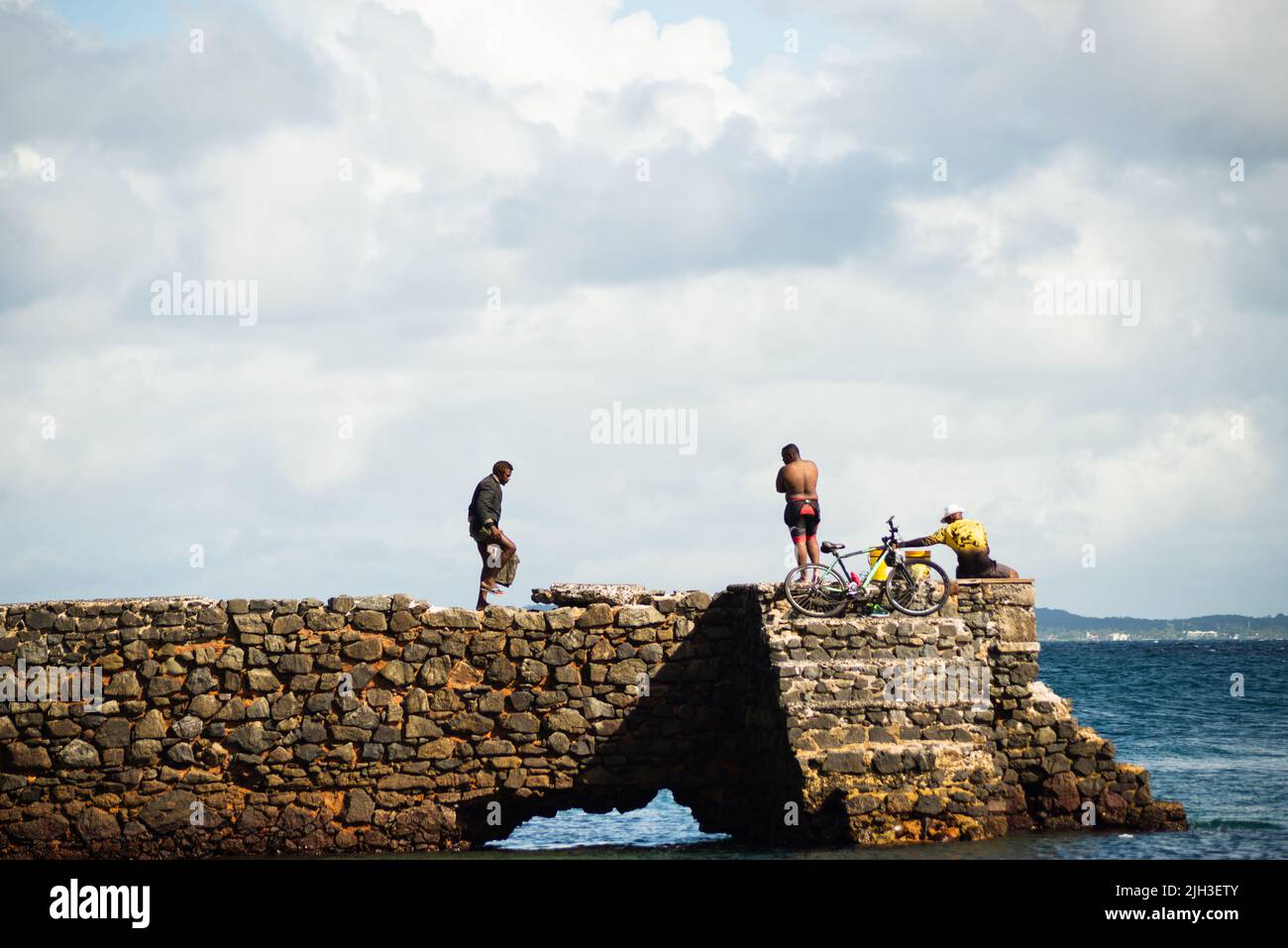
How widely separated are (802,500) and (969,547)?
215cm

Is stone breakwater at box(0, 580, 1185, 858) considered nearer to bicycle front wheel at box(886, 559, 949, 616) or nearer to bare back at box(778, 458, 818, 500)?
bicycle front wheel at box(886, 559, 949, 616)

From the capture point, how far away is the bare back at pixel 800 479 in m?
17.9

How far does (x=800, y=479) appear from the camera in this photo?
17.9 m

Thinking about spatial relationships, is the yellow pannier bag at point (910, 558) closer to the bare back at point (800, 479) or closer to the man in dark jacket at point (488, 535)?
the bare back at point (800, 479)

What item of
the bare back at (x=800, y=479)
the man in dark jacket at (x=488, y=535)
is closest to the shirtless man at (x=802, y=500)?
the bare back at (x=800, y=479)

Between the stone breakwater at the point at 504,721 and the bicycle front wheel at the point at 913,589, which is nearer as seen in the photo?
the stone breakwater at the point at 504,721

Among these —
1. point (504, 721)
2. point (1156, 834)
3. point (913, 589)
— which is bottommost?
point (1156, 834)

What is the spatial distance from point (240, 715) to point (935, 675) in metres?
7.97

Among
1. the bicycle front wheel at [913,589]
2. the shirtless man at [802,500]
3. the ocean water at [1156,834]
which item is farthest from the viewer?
the shirtless man at [802,500]

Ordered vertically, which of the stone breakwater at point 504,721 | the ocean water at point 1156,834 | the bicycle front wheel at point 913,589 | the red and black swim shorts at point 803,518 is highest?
the red and black swim shorts at point 803,518

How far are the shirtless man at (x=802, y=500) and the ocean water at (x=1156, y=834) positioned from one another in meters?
3.73

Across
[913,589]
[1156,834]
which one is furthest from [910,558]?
[1156,834]

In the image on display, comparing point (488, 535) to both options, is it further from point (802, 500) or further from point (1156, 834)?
point (1156, 834)

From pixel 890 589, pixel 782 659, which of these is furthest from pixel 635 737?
pixel 890 589
